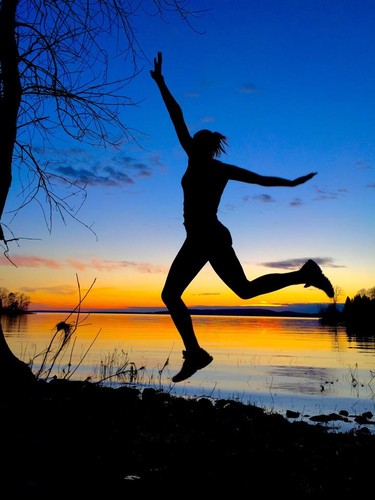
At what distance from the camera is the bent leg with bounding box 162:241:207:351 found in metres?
4.89

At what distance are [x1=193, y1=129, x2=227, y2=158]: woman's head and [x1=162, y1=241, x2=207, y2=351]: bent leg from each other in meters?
0.95

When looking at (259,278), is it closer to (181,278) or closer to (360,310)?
(181,278)

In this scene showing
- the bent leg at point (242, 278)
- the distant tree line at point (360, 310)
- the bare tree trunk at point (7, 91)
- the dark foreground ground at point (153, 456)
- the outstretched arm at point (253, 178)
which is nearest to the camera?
the dark foreground ground at point (153, 456)

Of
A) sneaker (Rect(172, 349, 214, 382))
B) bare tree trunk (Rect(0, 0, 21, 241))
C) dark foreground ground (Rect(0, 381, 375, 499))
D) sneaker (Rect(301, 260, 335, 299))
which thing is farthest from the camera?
bare tree trunk (Rect(0, 0, 21, 241))

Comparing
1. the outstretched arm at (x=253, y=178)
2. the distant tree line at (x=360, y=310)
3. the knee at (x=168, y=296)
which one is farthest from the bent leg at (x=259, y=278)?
the distant tree line at (x=360, y=310)

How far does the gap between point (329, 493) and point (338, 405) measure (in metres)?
12.0

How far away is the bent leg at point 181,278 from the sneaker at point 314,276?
49.8 inches

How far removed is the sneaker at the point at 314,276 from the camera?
215 inches

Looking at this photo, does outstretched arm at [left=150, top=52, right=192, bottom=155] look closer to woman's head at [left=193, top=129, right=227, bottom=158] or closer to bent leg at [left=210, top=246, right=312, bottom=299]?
woman's head at [left=193, top=129, right=227, bottom=158]

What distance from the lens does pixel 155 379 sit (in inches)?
770

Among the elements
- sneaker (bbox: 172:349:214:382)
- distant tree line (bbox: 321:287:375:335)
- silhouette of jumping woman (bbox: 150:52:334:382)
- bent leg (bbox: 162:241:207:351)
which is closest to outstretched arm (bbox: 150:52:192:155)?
silhouette of jumping woman (bbox: 150:52:334:382)

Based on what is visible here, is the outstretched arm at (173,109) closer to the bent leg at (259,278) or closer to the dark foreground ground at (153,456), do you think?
the bent leg at (259,278)

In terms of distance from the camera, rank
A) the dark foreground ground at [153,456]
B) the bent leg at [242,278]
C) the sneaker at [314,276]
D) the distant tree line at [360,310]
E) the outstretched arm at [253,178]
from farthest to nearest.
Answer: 1. the distant tree line at [360,310]
2. the sneaker at [314,276]
3. the bent leg at [242,278]
4. the outstretched arm at [253,178]
5. the dark foreground ground at [153,456]

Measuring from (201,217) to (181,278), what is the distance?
25.3 inches
